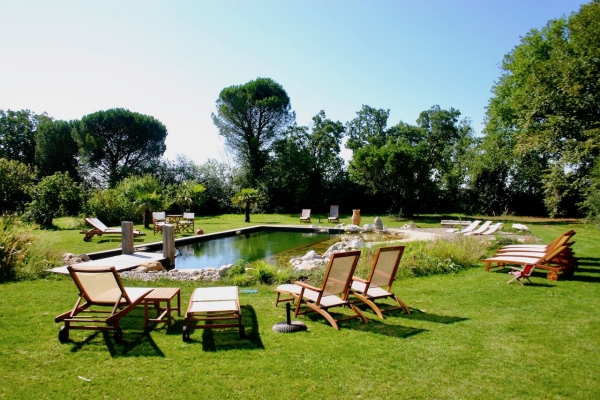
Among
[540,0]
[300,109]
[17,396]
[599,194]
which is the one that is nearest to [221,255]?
[17,396]

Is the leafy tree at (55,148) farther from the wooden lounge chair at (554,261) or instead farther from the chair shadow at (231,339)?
the wooden lounge chair at (554,261)

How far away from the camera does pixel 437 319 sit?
4.58m

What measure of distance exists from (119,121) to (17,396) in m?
32.7

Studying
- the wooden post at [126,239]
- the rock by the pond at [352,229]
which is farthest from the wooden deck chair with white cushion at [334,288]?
the rock by the pond at [352,229]

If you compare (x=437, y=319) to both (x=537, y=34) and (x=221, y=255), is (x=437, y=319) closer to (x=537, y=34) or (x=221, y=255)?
(x=221, y=255)

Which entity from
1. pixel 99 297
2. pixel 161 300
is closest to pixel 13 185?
pixel 99 297

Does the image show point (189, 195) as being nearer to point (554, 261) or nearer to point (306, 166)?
point (306, 166)

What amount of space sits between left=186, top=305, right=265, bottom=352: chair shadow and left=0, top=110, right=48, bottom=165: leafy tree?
37995mm

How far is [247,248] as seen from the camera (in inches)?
520

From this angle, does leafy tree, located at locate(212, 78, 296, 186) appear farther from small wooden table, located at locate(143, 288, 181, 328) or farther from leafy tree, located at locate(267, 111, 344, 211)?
small wooden table, located at locate(143, 288, 181, 328)

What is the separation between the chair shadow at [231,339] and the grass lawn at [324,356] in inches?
0.4

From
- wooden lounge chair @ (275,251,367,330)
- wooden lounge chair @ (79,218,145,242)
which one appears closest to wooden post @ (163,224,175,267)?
wooden lounge chair @ (79,218,145,242)

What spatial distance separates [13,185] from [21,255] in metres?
15.2

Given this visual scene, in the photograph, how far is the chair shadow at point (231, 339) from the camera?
3.65 metres
